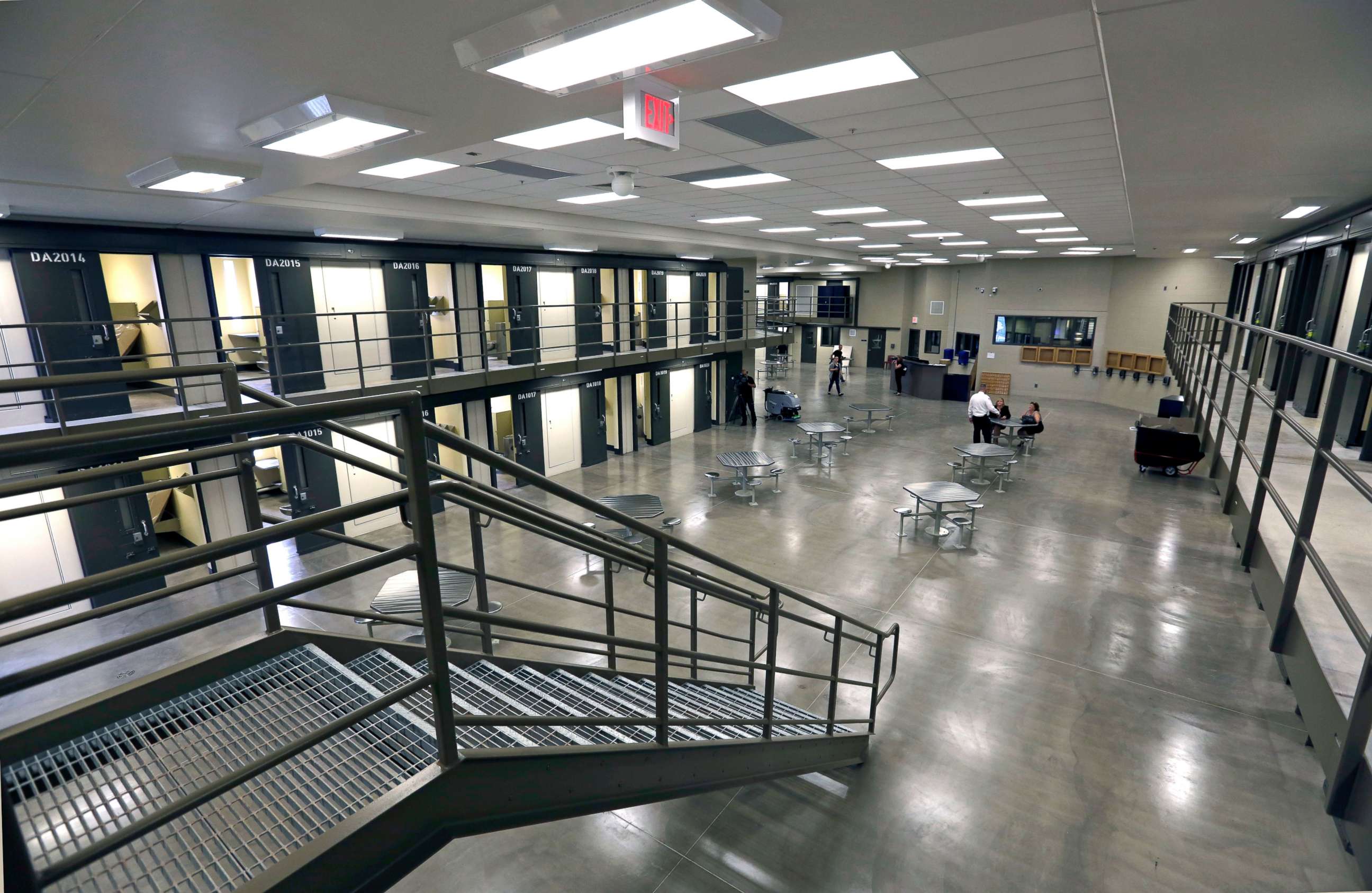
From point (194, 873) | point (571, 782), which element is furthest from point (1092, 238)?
point (194, 873)

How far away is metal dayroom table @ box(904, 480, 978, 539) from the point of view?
881cm

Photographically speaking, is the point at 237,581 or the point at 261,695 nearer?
the point at 261,695

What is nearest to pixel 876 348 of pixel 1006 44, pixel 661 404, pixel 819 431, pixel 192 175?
pixel 661 404

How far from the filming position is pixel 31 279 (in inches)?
269

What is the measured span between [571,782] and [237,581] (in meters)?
8.16

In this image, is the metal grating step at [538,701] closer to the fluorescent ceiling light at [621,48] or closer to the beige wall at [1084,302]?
the fluorescent ceiling light at [621,48]

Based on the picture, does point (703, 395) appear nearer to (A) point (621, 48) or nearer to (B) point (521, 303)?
(B) point (521, 303)

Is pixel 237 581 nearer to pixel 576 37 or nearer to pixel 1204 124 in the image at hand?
pixel 576 37

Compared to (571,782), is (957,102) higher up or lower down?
higher up

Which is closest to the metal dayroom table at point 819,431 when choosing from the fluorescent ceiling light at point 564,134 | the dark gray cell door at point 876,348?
the fluorescent ceiling light at point 564,134

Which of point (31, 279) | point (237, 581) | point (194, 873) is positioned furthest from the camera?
point (237, 581)

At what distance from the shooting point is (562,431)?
12719 mm

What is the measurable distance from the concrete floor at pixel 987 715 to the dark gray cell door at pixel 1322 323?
2044mm

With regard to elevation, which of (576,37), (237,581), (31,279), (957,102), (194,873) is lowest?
(237,581)
